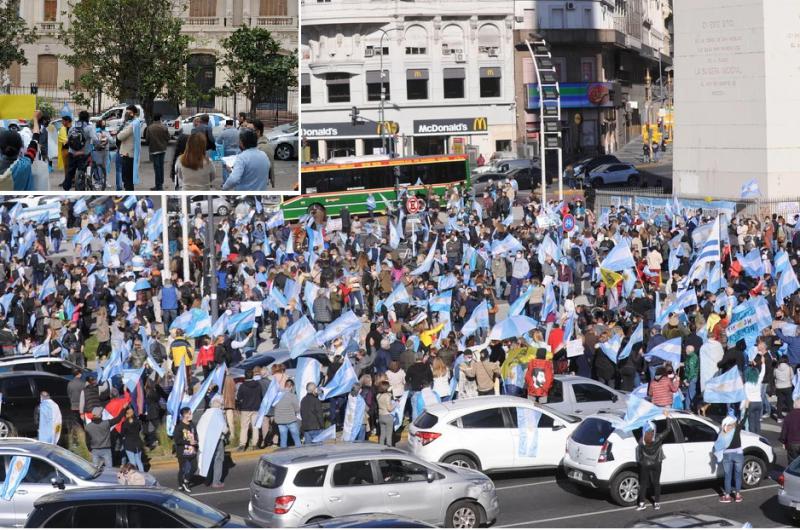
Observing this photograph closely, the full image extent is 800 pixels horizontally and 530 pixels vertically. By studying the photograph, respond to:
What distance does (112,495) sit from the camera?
12727mm

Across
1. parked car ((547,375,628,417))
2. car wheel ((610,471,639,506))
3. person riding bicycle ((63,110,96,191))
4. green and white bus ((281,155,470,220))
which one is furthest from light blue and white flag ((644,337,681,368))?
green and white bus ((281,155,470,220))

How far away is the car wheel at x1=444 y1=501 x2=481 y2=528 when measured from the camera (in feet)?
50.0

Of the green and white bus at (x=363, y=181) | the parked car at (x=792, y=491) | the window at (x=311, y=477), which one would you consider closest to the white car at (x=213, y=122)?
the window at (x=311, y=477)

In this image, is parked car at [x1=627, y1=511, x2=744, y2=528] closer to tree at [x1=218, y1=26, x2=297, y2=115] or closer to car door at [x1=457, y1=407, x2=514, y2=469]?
car door at [x1=457, y1=407, x2=514, y2=469]

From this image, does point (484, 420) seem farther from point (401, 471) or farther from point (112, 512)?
point (112, 512)

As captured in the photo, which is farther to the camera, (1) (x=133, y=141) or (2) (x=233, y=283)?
(2) (x=233, y=283)

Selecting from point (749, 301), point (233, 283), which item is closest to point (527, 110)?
point (233, 283)

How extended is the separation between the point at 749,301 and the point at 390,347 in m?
6.00

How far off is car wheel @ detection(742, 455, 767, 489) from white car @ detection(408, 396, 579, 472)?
2.39 meters

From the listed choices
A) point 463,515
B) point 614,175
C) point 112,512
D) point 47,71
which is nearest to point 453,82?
point 614,175

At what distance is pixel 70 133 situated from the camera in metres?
15.7

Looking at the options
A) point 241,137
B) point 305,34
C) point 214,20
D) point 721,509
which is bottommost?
point 721,509

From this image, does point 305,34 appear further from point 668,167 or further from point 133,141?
point 133,141

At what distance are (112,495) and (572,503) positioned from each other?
658 centimetres
